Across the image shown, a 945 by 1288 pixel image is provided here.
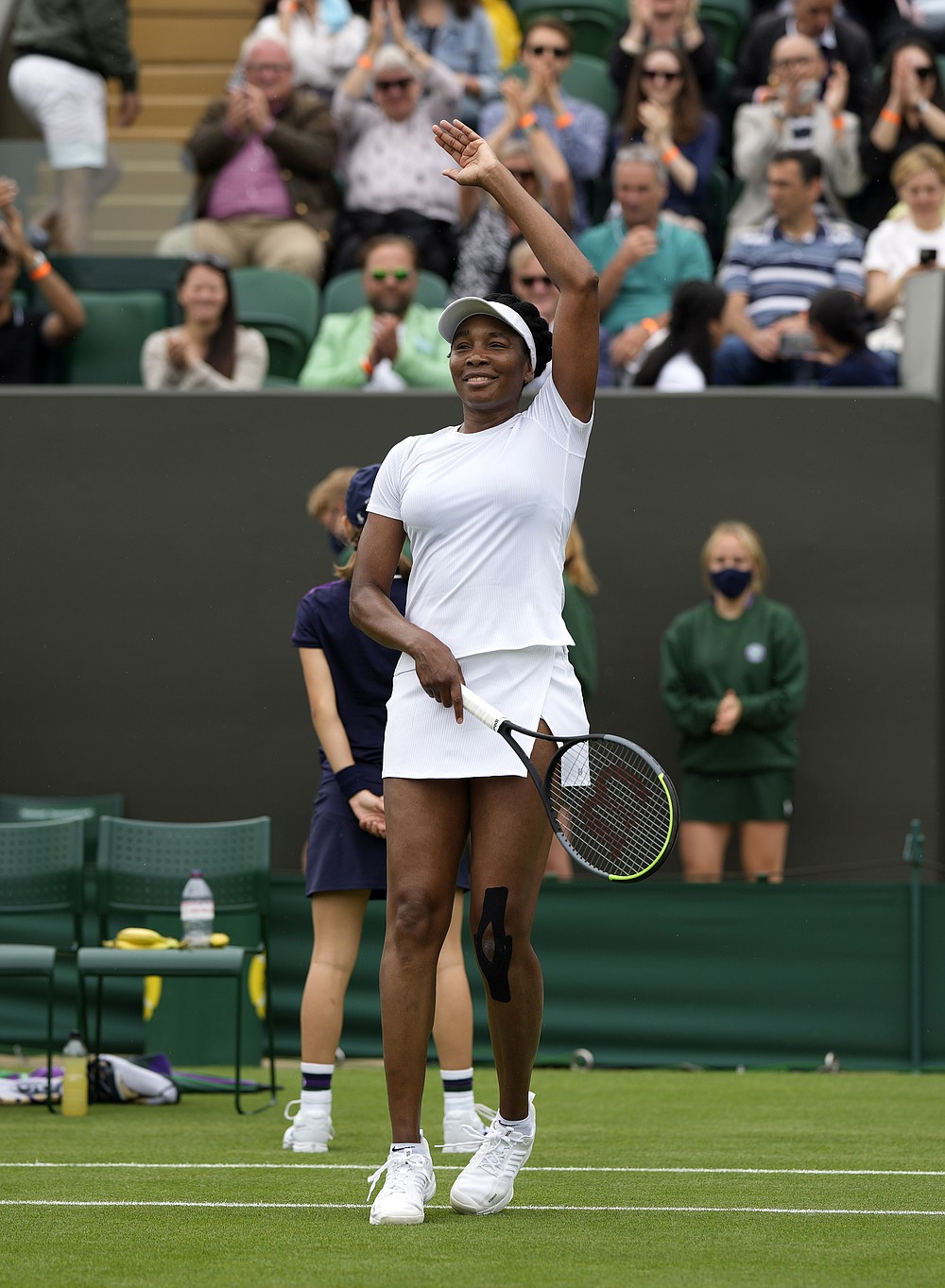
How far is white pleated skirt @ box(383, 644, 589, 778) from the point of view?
424 cm

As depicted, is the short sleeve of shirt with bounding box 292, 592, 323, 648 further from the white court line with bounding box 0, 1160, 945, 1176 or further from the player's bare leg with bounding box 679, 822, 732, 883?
the player's bare leg with bounding box 679, 822, 732, 883

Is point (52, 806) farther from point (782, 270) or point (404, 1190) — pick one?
point (404, 1190)

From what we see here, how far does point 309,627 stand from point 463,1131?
61.3 inches

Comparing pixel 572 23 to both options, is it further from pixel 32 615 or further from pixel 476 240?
pixel 32 615

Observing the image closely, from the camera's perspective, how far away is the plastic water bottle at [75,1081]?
22.9 feet

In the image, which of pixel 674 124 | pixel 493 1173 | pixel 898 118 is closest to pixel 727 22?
pixel 674 124

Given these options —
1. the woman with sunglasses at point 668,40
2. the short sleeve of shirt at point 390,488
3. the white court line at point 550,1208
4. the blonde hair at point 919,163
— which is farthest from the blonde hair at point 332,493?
the woman with sunglasses at point 668,40

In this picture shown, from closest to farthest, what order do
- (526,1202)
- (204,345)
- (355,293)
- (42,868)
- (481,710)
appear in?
(481,710)
(526,1202)
(42,868)
(204,345)
(355,293)

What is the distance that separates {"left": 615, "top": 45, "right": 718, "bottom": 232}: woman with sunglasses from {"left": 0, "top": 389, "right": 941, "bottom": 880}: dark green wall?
1.99m

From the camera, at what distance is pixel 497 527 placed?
4.31 m

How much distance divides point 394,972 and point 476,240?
26.3 ft

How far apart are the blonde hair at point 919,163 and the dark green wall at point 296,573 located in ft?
5.14

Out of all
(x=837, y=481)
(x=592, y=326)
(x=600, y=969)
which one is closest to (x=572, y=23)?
(x=837, y=481)

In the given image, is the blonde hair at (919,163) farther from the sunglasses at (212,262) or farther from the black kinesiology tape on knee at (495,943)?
the black kinesiology tape on knee at (495,943)
